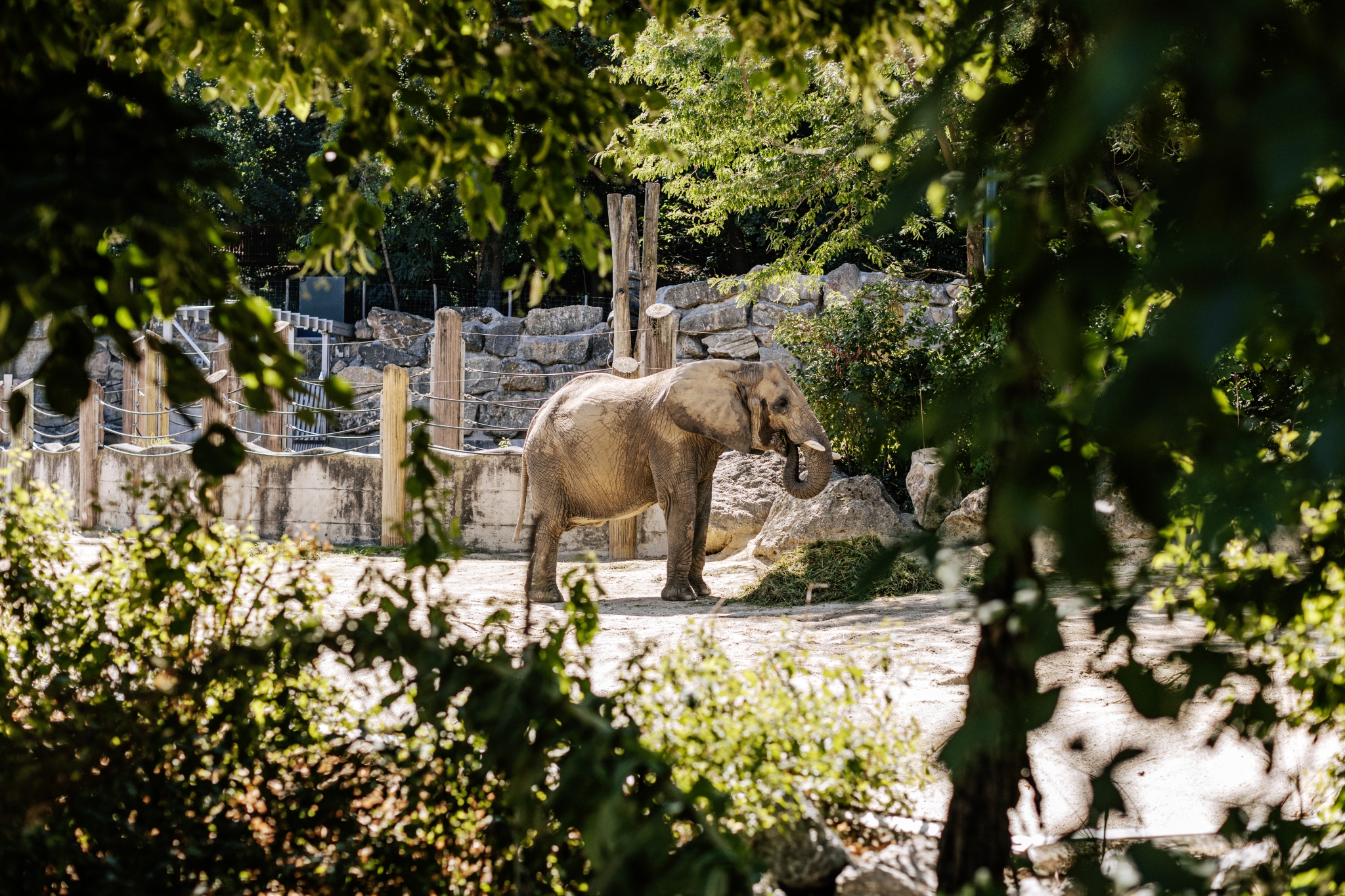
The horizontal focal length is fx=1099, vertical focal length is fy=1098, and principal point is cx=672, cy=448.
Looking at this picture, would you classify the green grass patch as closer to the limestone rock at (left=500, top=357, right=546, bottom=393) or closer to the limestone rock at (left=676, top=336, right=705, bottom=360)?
the limestone rock at (left=676, top=336, right=705, bottom=360)

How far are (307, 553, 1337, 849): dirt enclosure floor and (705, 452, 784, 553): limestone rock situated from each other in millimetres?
1329

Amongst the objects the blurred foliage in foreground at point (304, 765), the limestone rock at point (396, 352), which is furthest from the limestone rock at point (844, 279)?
the blurred foliage in foreground at point (304, 765)

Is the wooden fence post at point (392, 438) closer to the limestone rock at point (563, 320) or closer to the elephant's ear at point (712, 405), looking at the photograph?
the elephant's ear at point (712, 405)

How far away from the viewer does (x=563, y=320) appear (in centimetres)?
2291

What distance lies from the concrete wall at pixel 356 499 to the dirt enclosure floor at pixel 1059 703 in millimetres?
2608

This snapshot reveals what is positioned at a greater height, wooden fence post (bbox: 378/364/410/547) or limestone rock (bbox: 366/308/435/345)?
limestone rock (bbox: 366/308/435/345)

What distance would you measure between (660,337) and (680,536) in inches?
123

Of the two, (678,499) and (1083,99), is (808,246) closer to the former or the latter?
(678,499)

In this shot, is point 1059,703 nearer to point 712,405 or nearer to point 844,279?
point 712,405

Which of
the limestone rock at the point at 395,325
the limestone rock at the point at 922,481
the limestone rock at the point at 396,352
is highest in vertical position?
the limestone rock at the point at 395,325

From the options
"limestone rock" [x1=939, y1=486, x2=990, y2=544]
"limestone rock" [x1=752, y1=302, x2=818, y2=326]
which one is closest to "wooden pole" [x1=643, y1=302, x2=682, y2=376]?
"limestone rock" [x1=939, y1=486, x2=990, y2=544]

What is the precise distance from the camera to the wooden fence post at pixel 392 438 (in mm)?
11531

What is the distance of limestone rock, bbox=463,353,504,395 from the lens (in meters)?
22.3

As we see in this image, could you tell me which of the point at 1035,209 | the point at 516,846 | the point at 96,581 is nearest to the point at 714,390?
the point at 96,581
